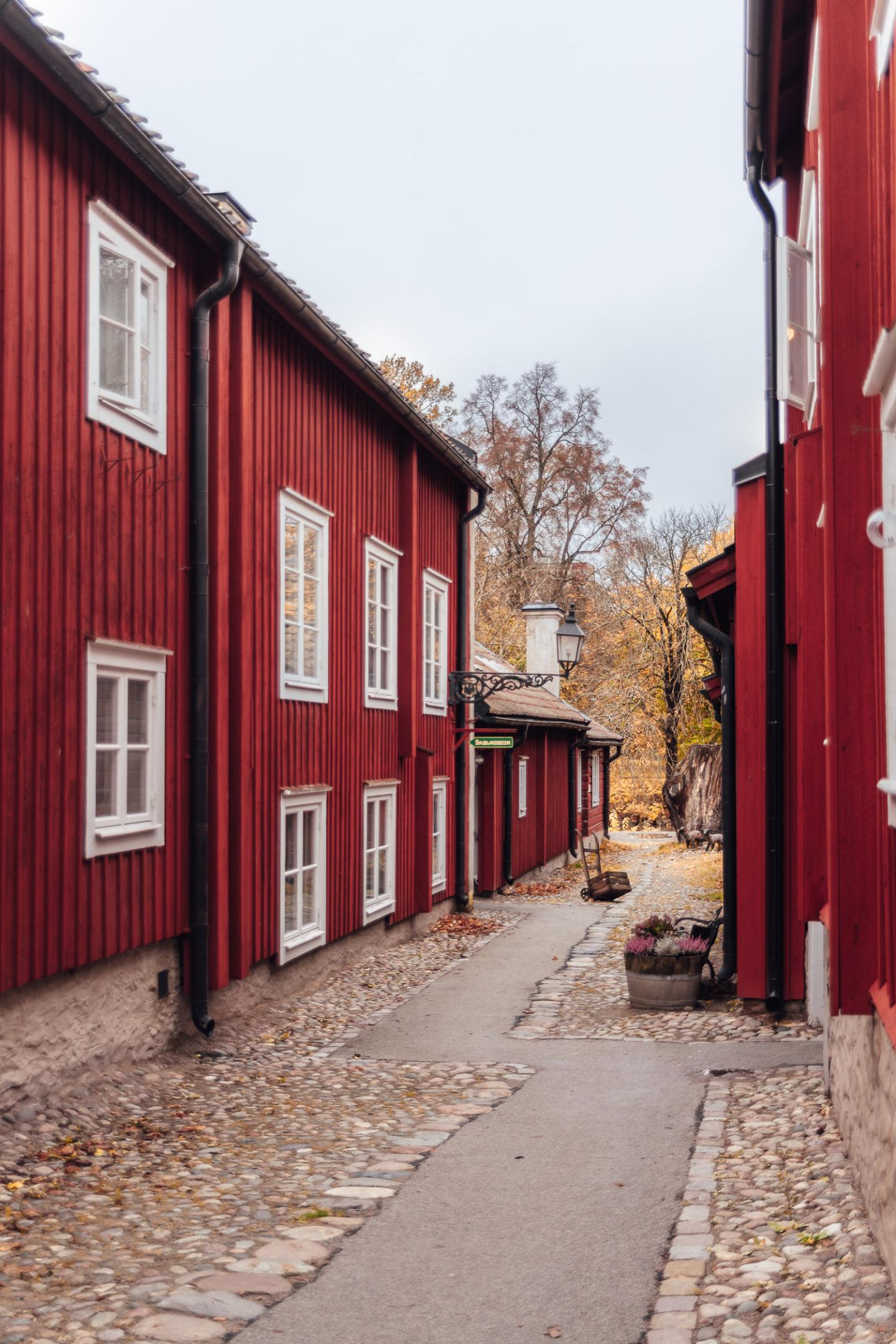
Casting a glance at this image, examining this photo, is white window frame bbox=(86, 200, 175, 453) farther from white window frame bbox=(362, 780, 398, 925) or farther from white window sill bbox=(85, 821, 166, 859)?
white window frame bbox=(362, 780, 398, 925)

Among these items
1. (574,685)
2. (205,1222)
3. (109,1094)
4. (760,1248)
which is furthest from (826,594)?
(574,685)

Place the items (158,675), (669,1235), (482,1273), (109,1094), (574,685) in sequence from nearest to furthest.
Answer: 1. (482,1273)
2. (669,1235)
3. (109,1094)
4. (158,675)
5. (574,685)

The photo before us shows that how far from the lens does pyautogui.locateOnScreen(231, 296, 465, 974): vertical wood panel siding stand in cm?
1023

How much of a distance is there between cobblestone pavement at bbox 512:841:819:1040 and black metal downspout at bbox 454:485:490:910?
6.24ft

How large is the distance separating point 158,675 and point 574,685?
3128 centimetres

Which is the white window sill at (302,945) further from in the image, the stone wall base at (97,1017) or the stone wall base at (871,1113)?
the stone wall base at (871,1113)

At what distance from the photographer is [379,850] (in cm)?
1421

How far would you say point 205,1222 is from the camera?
5.54 metres

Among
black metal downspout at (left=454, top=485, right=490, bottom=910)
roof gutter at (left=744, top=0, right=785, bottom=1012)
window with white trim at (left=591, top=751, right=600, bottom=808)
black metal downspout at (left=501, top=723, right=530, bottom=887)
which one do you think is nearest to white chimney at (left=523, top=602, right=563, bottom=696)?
black metal downspout at (left=501, top=723, right=530, bottom=887)

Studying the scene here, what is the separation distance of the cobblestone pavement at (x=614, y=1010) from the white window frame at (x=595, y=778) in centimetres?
1543

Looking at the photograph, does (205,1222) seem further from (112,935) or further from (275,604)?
(275,604)

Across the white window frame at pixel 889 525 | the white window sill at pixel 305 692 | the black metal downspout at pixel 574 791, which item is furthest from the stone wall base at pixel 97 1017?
the black metal downspout at pixel 574 791

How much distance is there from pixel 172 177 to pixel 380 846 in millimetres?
7892

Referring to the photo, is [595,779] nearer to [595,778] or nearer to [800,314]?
[595,778]
